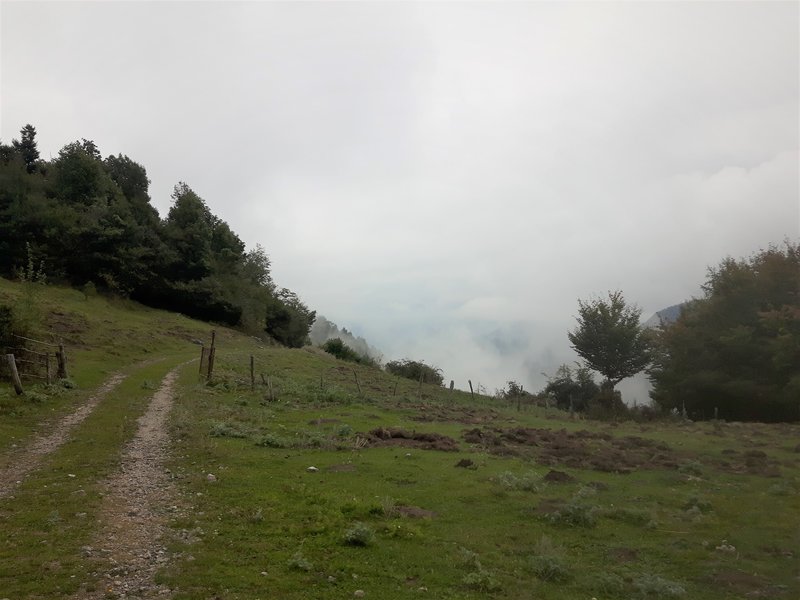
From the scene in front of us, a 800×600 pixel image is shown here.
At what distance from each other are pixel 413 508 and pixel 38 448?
1215cm

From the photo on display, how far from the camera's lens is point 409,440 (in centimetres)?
2186

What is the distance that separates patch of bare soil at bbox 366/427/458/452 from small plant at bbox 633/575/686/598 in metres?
12.0

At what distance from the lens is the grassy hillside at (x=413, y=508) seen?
863 centimetres

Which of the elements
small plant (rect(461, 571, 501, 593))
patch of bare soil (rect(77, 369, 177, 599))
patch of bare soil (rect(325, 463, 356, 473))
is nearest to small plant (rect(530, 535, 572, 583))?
small plant (rect(461, 571, 501, 593))

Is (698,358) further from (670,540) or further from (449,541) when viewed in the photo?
(449,541)

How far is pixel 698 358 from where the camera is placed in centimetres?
4525

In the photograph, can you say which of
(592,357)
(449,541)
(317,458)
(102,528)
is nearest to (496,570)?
(449,541)

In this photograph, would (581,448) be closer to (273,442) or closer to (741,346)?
(273,442)

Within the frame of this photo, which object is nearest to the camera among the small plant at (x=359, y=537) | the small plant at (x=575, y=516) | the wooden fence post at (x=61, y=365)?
the small plant at (x=359, y=537)

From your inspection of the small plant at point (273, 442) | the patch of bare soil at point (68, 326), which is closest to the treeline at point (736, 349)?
the small plant at point (273, 442)

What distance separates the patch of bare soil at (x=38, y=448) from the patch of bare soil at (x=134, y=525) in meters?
2.19

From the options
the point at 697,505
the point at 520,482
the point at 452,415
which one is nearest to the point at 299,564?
the point at 520,482

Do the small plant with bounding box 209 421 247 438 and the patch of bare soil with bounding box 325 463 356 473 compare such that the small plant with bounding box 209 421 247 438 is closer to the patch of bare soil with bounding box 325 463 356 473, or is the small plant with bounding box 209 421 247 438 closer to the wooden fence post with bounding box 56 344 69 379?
the patch of bare soil with bounding box 325 463 356 473

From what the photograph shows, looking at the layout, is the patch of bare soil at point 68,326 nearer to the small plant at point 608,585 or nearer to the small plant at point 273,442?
the small plant at point 273,442
